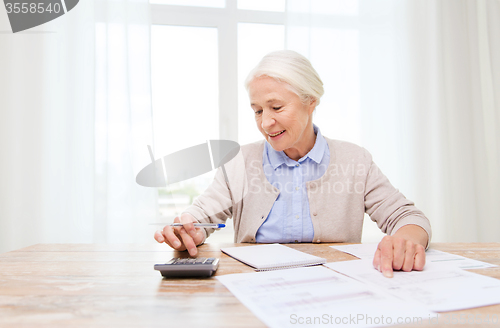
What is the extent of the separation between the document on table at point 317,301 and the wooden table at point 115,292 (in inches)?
1.2

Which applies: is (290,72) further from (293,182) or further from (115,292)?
(115,292)

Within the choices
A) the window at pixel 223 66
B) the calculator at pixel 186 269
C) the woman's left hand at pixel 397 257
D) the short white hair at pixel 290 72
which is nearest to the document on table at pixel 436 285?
the woman's left hand at pixel 397 257

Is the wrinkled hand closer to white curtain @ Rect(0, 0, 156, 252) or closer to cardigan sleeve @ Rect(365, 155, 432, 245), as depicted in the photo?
cardigan sleeve @ Rect(365, 155, 432, 245)

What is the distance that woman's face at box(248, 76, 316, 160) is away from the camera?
3.99 feet

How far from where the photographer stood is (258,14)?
7.90 feet

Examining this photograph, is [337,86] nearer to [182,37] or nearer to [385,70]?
[385,70]

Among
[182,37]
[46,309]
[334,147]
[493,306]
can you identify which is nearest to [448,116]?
[334,147]

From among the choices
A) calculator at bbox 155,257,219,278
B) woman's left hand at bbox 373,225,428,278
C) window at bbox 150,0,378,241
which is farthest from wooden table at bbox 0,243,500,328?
window at bbox 150,0,378,241

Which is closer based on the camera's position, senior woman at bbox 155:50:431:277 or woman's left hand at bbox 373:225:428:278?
woman's left hand at bbox 373:225:428:278

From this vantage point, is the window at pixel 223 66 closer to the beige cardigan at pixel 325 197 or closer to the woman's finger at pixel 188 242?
the beige cardigan at pixel 325 197

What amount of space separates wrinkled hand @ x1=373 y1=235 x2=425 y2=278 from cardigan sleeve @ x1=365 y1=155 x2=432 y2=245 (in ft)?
0.88

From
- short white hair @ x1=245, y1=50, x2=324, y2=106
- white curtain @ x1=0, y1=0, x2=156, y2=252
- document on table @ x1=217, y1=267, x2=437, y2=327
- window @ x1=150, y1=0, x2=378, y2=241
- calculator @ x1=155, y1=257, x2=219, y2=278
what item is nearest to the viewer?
document on table @ x1=217, y1=267, x2=437, y2=327

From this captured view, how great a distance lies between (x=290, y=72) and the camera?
3.97 feet

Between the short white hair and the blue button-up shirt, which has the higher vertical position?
the short white hair
